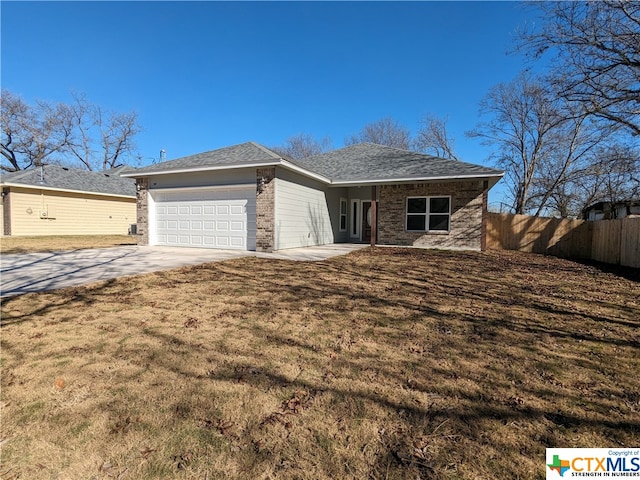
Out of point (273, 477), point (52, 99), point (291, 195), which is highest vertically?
point (52, 99)

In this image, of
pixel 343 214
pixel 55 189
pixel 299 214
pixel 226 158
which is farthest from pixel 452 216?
pixel 55 189

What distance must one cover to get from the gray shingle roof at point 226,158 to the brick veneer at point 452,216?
6.17 m

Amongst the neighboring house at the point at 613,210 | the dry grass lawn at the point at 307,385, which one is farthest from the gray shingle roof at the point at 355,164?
the neighboring house at the point at 613,210

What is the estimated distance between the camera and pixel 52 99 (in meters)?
30.4

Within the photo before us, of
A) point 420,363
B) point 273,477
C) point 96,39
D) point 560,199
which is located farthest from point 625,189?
point 96,39

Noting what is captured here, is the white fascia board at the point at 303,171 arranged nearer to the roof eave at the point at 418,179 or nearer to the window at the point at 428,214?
the roof eave at the point at 418,179

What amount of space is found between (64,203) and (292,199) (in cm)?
1601

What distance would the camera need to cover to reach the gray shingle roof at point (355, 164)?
11.1 m

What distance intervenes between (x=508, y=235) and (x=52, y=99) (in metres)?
40.4

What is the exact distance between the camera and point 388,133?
31.7m

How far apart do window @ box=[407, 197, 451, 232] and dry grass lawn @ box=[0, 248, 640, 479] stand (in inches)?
348

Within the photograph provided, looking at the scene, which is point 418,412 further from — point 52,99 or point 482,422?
point 52,99

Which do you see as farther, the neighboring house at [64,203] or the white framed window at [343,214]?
the neighboring house at [64,203]

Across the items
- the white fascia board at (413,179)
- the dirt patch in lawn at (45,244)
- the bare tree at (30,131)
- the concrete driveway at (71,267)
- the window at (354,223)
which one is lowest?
the concrete driveway at (71,267)
